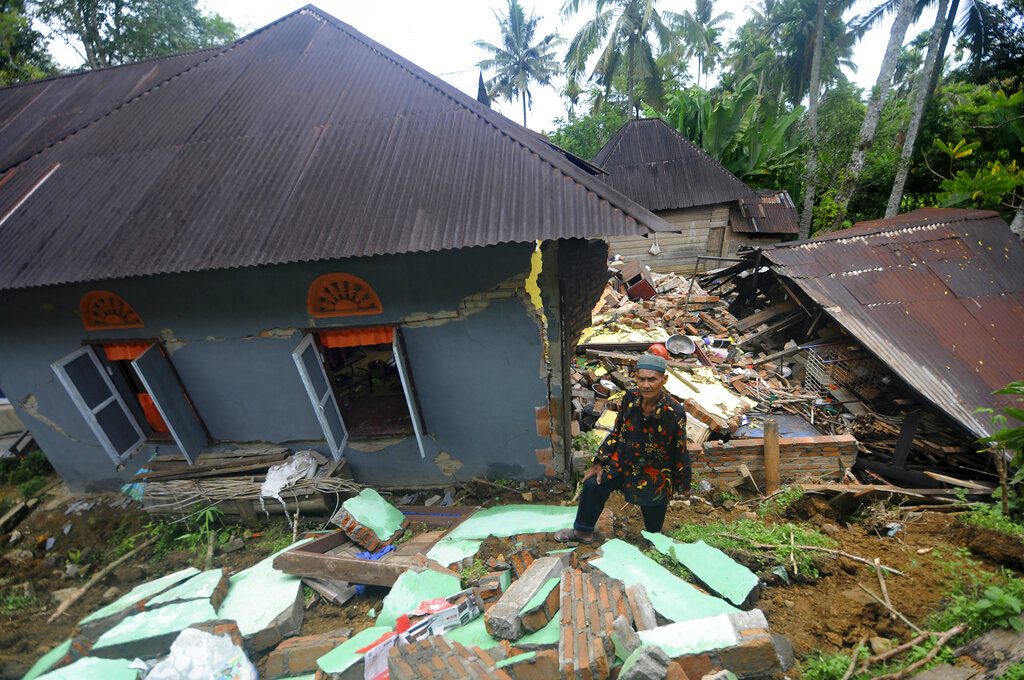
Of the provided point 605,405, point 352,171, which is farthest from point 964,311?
point 352,171

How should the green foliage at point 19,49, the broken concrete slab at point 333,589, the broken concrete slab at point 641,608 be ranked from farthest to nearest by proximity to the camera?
the green foliage at point 19,49
the broken concrete slab at point 333,589
the broken concrete slab at point 641,608

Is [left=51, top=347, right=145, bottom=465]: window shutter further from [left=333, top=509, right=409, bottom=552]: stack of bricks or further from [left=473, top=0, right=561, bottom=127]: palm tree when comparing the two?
[left=473, top=0, right=561, bottom=127]: palm tree

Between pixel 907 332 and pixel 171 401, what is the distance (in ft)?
33.6

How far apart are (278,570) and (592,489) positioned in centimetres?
307

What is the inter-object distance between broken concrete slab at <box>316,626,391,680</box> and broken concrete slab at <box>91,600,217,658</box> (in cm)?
136

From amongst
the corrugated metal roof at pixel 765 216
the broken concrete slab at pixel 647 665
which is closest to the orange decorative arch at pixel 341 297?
the broken concrete slab at pixel 647 665

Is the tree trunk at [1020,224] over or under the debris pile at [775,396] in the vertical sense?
under

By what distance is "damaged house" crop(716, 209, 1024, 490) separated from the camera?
5.46 meters

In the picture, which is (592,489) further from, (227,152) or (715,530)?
(227,152)

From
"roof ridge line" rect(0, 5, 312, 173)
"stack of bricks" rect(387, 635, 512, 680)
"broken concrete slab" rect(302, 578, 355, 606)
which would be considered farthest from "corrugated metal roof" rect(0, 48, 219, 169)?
"stack of bricks" rect(387, 635, 512, 680)

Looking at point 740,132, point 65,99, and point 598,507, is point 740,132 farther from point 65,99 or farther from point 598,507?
point 65,99

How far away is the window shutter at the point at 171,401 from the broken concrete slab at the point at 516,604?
15.4 ft

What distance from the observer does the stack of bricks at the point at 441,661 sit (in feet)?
7.12

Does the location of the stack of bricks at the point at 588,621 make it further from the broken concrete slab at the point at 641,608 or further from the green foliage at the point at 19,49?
the green foliage at the point at 19,49
